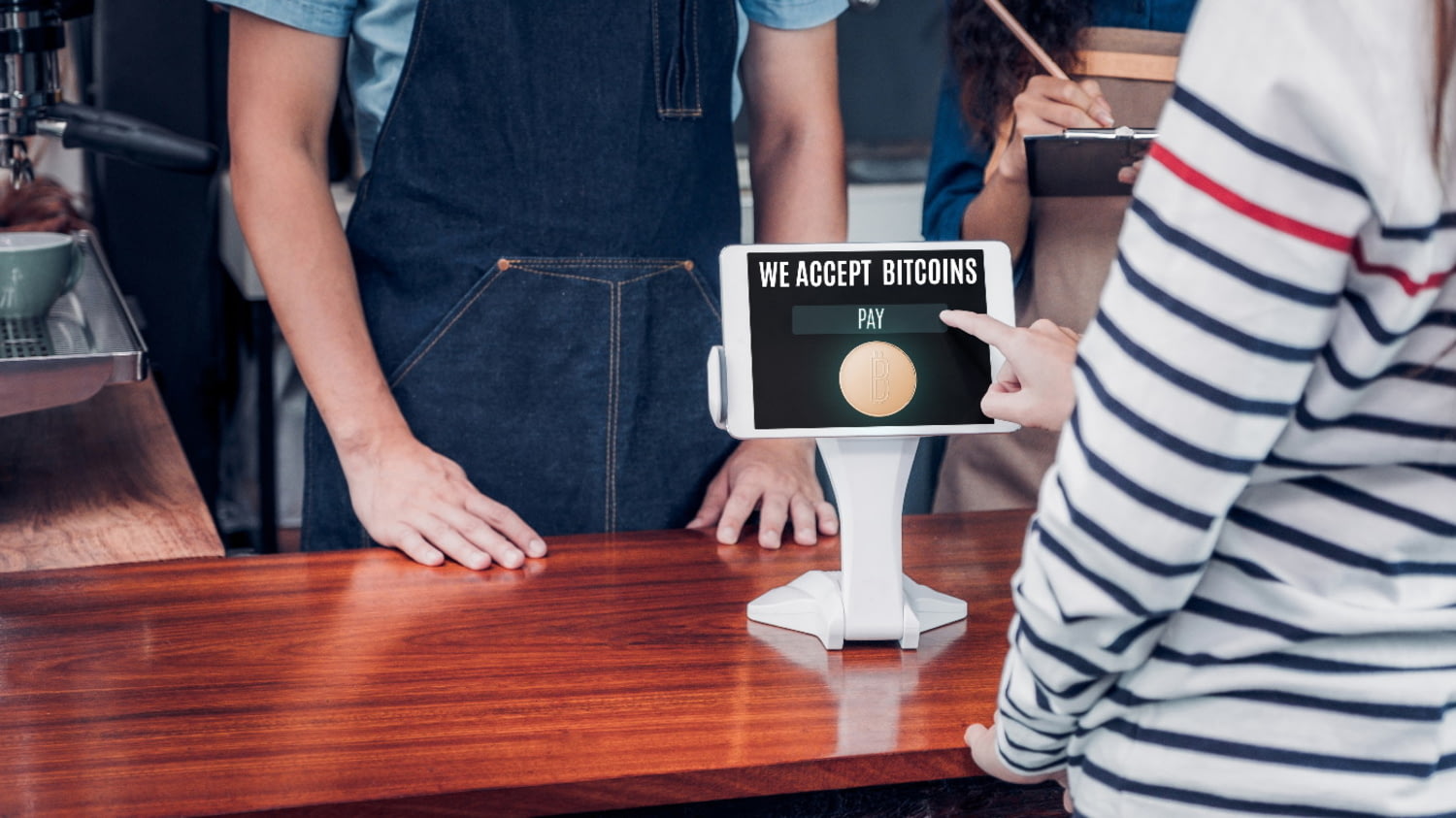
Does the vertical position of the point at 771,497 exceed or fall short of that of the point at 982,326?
it falls short

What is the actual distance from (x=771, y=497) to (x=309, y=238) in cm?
51

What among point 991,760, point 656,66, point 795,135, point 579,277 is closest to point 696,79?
point 656,66

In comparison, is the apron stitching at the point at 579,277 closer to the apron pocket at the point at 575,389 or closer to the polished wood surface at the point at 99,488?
the apron pocket at the point at 575,389

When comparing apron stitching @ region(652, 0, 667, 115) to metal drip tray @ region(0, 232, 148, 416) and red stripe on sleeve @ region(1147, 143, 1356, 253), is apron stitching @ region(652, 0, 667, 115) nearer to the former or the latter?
metal drip tray @ region(0, 232, 148, 416)

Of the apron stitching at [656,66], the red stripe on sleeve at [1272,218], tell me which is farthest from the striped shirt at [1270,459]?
the apron stitching at [656,66]

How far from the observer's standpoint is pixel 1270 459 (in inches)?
23.5

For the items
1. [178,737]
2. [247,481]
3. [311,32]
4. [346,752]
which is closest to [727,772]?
[346,752]

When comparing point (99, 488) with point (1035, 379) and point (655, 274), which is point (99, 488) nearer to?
point (655, 274)

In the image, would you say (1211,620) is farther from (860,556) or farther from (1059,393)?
(860,556)

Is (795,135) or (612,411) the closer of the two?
(612,411)

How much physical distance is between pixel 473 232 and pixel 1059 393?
768 mm

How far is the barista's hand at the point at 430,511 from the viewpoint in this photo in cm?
117

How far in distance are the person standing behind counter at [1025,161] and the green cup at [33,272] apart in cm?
104

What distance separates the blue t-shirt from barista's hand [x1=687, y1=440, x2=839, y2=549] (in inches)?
18.9
